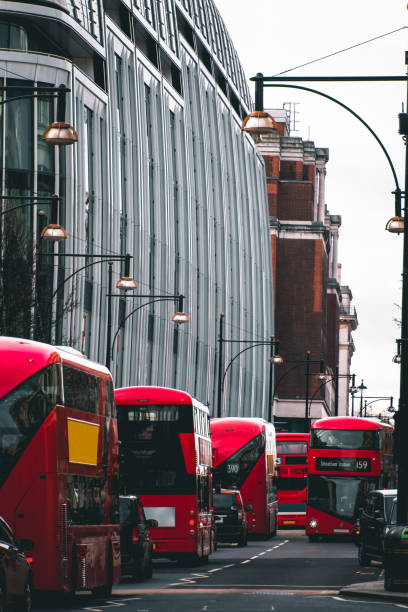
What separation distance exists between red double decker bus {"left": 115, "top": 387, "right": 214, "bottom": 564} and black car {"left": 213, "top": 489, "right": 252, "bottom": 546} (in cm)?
974

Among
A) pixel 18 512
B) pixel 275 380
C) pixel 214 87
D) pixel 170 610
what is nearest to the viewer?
pixel 18 512

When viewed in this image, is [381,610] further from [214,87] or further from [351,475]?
[214,87]

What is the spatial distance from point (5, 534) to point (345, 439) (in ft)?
103

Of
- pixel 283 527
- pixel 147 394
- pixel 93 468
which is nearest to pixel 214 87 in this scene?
pixel 283 527

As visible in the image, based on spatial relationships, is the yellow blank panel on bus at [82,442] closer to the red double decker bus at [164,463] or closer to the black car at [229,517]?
the red double decker bus at [164,463]

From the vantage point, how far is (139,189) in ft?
220

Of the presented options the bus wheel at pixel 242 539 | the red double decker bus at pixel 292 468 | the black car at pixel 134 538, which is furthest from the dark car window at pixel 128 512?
the red double decker bus at pixel 292 468

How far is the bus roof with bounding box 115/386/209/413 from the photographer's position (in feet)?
99.3

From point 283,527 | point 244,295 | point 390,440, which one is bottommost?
point 283,527

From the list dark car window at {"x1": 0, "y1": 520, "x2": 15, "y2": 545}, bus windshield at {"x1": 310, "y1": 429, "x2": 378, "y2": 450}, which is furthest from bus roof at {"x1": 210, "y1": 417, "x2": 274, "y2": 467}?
dark car window at {"x1": 0, "y1": 520, "x2": 15, "y2": 545}

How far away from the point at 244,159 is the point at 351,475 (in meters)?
59.9

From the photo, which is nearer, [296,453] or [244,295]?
[296,453]

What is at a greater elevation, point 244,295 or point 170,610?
point 244,295

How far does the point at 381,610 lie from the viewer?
1978 centimetres
